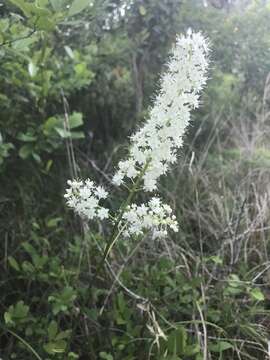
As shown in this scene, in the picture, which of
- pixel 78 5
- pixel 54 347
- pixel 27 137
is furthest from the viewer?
pixel 27 137

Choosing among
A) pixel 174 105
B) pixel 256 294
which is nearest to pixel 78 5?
pixel 174 105

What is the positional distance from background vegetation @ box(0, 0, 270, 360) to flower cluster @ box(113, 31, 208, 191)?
0.44 meters

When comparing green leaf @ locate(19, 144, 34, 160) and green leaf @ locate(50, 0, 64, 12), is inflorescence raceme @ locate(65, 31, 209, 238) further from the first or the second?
green leaf @ locate(19, 144, 34, 160)

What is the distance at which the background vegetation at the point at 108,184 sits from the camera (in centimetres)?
209

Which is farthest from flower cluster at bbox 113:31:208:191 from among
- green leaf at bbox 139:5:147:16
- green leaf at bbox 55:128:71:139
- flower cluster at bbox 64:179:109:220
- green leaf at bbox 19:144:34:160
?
green leaf at bbox 139:5:147:16

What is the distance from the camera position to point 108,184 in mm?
3072

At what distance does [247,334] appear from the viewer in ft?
7.47

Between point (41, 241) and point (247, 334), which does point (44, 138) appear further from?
point (247, 334)

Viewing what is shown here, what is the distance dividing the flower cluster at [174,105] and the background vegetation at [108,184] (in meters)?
0.44

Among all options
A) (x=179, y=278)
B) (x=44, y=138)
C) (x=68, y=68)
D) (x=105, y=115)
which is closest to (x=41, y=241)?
(x=44, y=138)

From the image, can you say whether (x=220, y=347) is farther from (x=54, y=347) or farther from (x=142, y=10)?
(x=142, y=10)

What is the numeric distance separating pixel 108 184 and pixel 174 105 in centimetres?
161

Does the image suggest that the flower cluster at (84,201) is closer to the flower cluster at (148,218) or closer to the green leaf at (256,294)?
the flower cluster at (148,218)

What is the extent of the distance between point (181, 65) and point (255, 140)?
214 centimetres
